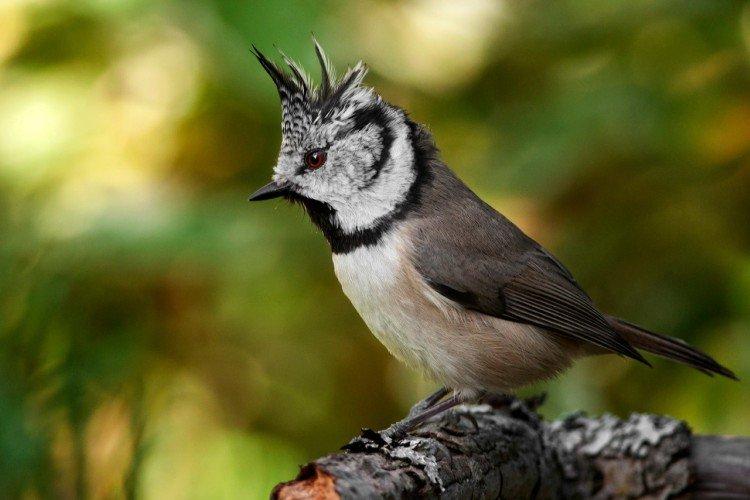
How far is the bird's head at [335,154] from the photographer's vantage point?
2.69 metres

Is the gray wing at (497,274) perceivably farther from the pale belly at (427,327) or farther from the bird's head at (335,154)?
the bird's head at (335,154)

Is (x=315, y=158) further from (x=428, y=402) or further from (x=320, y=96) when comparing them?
(x=428, y=402)

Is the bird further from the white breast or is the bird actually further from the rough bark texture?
the rough bark texture

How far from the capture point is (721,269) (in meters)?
3.03

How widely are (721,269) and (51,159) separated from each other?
7.79 feet

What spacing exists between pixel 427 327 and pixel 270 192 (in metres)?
0.63

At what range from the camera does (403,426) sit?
2.52 metres

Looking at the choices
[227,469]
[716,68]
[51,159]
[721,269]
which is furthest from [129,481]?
[716,68]

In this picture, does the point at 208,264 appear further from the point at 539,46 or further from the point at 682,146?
the point at 682,146

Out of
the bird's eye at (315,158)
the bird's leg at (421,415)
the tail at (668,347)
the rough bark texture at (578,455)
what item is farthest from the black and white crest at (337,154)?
the tail at (668,347)

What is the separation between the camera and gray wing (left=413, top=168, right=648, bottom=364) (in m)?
2.58

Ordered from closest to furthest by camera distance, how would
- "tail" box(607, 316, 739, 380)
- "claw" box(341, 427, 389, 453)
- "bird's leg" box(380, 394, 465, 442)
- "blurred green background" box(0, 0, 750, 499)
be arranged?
"claw" box(341, 427, 389, 453), "bird's leg" box(380, 394, 465, 442), "tail" box(607, 316, 739, 380), "blurred green background" box(0, 0, 750, 499)

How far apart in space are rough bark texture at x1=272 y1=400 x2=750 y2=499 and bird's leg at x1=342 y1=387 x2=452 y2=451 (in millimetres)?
58

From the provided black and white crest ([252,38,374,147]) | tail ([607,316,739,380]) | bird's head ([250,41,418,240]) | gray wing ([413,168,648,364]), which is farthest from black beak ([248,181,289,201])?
tail ([607,316,739,380])
